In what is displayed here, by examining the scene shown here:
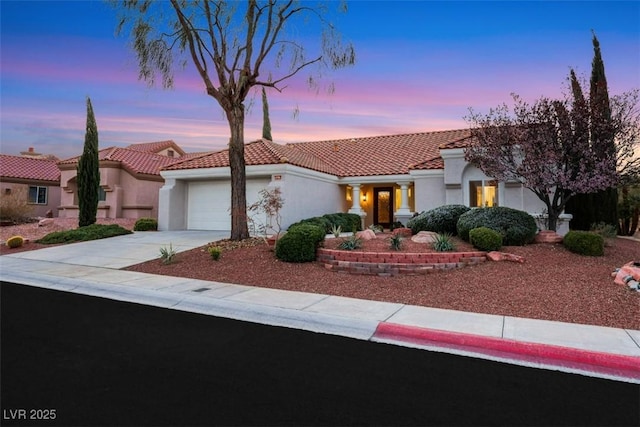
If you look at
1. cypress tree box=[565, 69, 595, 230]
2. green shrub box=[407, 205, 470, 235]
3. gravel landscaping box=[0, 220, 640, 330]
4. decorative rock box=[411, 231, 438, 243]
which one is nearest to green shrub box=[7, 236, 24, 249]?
gravel landscaping box=[0, 220, 640, 330]

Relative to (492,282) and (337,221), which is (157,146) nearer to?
(337,221)

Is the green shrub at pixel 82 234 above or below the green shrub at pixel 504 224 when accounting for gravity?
below

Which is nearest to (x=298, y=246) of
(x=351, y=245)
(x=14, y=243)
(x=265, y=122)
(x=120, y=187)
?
(x=351, y=245)

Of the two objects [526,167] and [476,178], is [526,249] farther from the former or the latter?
[476,178]

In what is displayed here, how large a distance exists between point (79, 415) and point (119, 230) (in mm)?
16496

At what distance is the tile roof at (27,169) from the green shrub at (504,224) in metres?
31.6

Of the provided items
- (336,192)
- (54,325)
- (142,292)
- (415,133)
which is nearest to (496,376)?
(54,325)

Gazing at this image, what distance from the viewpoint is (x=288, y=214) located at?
16906 millimetres

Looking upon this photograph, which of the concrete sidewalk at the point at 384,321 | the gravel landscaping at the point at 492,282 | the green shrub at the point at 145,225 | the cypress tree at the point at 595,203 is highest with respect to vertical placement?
the cypress tree at the point at 595,203

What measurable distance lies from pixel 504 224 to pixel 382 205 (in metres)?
11.5

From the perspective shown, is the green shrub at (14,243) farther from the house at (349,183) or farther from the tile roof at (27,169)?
the tile roof at (27,169)

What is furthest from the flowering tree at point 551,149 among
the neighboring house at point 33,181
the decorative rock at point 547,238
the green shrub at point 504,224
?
the neighboring house at point 33,181

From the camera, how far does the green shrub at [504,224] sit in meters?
10.9

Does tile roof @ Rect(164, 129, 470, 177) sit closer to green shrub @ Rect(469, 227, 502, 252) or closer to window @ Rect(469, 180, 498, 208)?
window @ Rect(469, 180, 498, 208)
